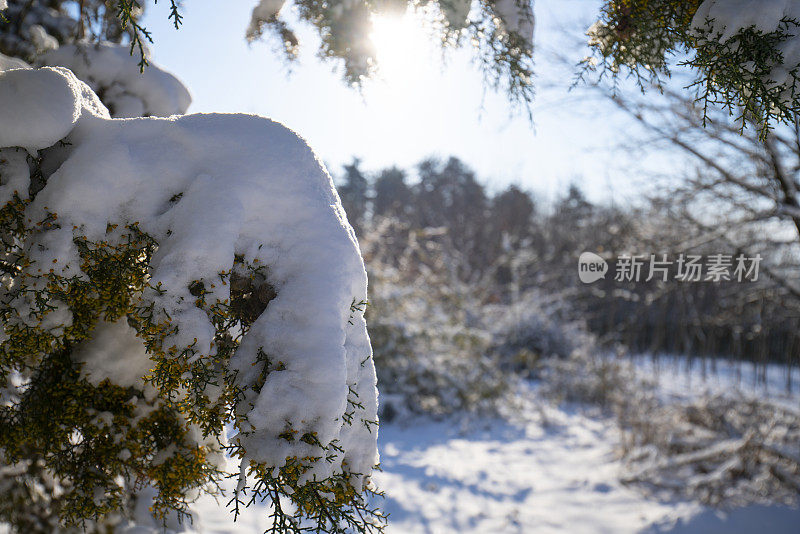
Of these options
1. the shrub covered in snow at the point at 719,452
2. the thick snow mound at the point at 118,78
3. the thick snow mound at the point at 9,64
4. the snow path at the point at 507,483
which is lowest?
the snow path at the point at 507,483

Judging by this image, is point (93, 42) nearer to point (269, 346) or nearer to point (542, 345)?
point (269, 346)

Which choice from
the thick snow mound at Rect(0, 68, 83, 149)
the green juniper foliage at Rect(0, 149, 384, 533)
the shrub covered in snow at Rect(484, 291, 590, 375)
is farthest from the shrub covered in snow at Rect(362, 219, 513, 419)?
the thick snow mound at Rect(0, 68, 83, 149)

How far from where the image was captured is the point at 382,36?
120 inches

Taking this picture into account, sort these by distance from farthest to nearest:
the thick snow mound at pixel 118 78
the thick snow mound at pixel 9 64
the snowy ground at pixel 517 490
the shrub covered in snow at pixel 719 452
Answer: the shrub covered in snow at pixel 719 452 → the snowy ground at pixel 517 490 → the thick snow mound at pixel 118 78 → the thick snow mound at pixel 9 64

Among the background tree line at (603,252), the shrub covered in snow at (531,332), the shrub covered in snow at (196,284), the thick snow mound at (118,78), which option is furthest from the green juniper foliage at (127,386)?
the shrub covered in snow at (531,332)

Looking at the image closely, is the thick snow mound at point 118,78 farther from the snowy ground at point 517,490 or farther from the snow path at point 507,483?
the snow path at point 507,483

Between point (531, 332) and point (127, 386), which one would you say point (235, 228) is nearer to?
point (127, 386)

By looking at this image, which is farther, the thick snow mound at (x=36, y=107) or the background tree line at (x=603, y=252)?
the background tree line at (x=603, y=252)

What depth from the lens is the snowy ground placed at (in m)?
4.90

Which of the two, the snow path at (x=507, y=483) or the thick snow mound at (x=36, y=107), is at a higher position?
the thick snow mound at (x=36, y=107)

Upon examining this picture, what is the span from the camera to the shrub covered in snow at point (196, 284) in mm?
1614

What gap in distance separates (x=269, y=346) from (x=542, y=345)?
10.9m

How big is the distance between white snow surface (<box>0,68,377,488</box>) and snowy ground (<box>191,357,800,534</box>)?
9.51 ft

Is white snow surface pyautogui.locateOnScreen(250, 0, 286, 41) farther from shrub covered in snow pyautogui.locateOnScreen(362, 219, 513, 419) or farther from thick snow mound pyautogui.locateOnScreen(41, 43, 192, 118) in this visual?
shrub covered in snow pyautogui.locateOnScreen(362, 219, 513, 419)
